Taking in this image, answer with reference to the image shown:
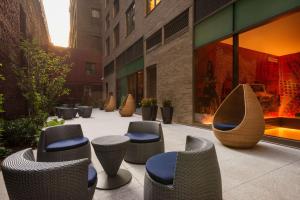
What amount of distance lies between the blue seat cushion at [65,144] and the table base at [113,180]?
1.93 feet

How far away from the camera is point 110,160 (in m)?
2.25

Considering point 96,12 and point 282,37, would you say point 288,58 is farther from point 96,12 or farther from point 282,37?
point 96,12

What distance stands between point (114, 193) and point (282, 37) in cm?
779

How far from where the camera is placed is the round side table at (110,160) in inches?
85.7

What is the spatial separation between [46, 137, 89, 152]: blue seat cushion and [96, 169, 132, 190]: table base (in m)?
0.59

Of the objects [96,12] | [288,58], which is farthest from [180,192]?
[96,12]

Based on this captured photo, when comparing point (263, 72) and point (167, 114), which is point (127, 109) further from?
point (263, 72)

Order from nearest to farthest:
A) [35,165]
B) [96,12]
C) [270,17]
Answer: [35,165]
[270,17]
[96,12]

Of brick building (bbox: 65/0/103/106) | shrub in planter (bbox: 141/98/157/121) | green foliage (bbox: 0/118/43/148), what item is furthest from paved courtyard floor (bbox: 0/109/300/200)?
brick building (bbox: 65/0/103/106)

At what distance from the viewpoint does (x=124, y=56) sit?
13547 mm

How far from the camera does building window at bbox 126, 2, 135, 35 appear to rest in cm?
1183

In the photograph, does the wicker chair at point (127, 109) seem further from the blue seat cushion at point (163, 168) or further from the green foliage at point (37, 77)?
the blue seat cushion at point (163, 168)

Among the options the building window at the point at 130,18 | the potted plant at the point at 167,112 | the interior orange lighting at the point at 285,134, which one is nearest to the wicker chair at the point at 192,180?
the interior orange lighting at the point at 285,134

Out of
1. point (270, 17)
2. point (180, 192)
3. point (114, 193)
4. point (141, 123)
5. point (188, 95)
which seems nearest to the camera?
point (180, 192)
